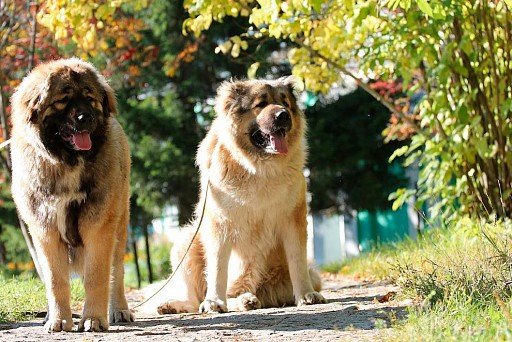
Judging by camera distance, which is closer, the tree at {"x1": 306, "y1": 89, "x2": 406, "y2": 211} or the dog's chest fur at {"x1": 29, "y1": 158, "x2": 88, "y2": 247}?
the dog's chest fur at {"x1": 29, "y1": 158, "x2": 88, "y2": 247}

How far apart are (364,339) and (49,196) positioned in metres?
2.06

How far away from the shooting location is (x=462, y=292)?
4398 millimetres

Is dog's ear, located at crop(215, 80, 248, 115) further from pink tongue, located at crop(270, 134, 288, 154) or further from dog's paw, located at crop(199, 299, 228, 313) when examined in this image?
dog's paw, located at crop(199, 299, 228, 313)

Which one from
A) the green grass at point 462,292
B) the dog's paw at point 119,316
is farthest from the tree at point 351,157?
the dog's paw at point 119,316

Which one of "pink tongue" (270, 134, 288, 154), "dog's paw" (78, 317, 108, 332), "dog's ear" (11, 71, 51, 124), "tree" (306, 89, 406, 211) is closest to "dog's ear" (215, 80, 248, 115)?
"pink tongue" (270, 134, 288, 154)

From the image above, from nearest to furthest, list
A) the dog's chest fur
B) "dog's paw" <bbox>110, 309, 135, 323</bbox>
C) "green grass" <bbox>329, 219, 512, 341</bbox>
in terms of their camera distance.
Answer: "green grass" <bbox>329, 219, 512, 341</bbox>
the dog's chest fur
"dog's paw" <bbox>110, 309, 135, 323</bbox>

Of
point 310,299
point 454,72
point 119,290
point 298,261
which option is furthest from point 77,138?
point 454,72

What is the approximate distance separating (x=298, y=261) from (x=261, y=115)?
111 cm

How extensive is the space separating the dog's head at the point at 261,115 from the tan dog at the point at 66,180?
1.37 m

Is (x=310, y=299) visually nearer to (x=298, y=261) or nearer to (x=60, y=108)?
(x=298, y=261)

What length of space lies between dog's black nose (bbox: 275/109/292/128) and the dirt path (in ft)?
4.36

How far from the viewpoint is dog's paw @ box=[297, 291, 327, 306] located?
5.74 metres

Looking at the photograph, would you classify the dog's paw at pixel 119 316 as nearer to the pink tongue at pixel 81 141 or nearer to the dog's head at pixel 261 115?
the pink tongue at pixel 81 141

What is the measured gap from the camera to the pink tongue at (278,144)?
19.3ft
